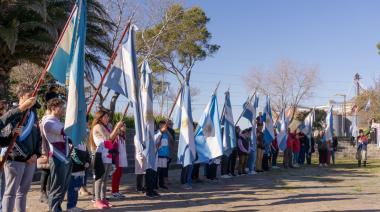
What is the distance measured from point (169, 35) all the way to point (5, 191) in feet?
94.7

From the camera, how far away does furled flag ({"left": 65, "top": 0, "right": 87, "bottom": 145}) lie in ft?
21.7

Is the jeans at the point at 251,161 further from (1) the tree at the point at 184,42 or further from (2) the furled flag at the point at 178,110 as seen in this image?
(1) the tree at the point at 184,42

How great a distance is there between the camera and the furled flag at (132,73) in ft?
27.7

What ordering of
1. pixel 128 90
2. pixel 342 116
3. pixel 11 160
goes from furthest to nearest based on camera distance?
1. pixel 342 116
2. pixel 128 90
3. pixel 11 160

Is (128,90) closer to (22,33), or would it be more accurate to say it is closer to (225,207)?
(225,207)

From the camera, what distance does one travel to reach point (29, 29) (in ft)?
40.6

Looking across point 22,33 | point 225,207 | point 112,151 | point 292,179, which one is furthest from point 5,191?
point 292,179

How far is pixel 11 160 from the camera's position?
601 centimetres

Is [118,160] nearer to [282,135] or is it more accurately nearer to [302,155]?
[282,135]

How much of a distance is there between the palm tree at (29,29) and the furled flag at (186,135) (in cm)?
381

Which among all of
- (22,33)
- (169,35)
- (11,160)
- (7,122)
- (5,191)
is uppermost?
(169,35)

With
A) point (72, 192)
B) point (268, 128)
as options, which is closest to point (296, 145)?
point (268, 128)

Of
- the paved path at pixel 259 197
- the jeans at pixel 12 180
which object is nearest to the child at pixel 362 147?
the paved path at pixel 259 197

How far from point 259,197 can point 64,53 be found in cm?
548
